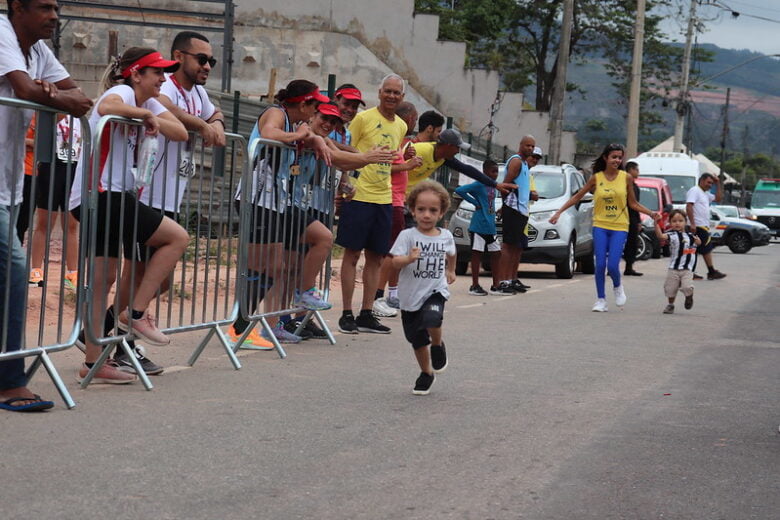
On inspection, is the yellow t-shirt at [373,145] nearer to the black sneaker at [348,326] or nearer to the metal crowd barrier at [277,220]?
the metal crowd barrier at [277,220]

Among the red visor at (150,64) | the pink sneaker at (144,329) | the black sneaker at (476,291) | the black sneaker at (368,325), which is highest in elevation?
the red visor at (150,64)

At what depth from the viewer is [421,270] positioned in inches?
300

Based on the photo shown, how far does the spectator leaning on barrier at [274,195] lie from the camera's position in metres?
8.85

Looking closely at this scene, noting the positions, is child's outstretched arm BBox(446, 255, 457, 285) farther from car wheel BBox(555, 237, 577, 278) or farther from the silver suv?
car wheel BBox(555, 237, 577, 278)

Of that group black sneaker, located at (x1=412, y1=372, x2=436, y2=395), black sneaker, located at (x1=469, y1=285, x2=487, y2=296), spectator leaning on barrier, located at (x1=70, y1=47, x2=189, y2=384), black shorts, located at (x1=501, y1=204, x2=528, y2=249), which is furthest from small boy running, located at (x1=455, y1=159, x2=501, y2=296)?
spectator leaning on barrier, located at (x1=70, y1=47, x2=189, y2=384)

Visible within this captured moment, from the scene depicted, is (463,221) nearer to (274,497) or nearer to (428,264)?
(428,264)

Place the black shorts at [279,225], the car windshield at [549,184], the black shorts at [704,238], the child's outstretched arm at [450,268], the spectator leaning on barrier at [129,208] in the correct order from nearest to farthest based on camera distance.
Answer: the spectator leaning on barrier at [129,208]
the child's outstretched arm at [450,268]
the black shorts at [279,225]
the car windshield at [549,184]
the black shorts at [704,238]

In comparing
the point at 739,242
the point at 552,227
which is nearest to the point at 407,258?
the point at 552,227

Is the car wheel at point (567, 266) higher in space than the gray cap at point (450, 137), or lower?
lower

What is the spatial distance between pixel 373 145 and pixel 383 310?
209 cm

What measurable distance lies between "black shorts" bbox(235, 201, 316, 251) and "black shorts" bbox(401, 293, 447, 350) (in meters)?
1.65

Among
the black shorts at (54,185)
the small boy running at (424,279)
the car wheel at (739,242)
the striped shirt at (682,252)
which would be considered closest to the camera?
the black shorts at (54,185)

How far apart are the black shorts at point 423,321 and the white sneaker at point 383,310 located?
462cm

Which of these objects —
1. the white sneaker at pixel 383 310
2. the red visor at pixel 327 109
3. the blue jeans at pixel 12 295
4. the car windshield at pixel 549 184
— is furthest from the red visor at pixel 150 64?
the car windshield at pixel 549 184
